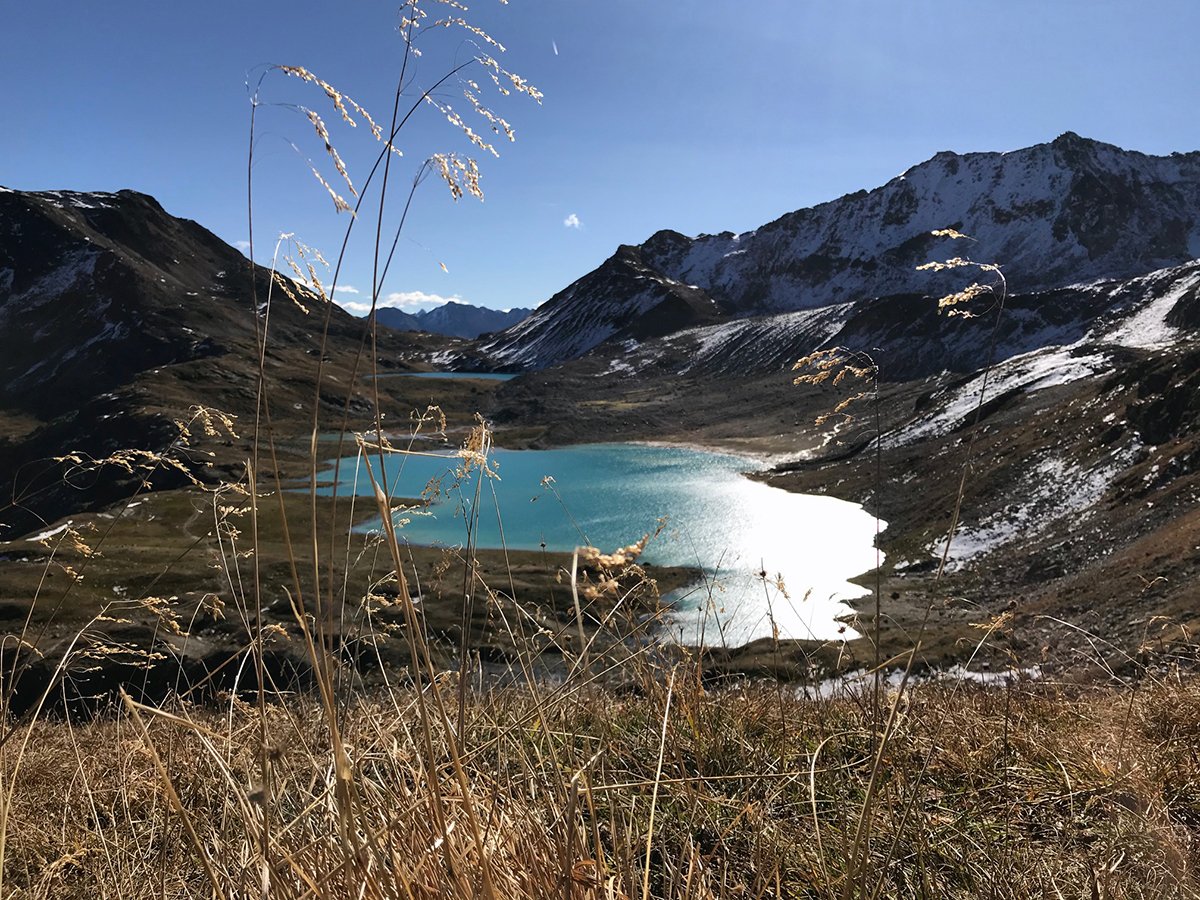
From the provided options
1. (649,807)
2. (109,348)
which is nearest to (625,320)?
(109,348)

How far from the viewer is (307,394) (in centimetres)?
12050

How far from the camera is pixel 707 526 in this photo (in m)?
46.8

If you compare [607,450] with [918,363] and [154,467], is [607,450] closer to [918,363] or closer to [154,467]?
[918,363]

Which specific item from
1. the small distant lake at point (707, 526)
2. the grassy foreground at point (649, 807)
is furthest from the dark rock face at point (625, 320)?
the grassy foreground at point (649, 807)

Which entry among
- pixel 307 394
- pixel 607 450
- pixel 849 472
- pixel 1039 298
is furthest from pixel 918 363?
pixel 307 394

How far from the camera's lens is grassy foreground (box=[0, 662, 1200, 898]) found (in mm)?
1545

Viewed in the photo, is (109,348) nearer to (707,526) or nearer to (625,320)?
(625,320)

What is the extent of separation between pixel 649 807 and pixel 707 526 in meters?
44.9

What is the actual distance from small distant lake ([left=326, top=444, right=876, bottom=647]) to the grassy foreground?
21.2 meters

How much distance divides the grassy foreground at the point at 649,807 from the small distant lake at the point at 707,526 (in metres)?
21.2

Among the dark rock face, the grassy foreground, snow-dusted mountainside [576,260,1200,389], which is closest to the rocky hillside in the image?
the dark rock face

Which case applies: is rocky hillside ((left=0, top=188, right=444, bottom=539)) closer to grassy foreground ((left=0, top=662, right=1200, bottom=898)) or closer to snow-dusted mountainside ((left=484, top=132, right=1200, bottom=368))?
snow-dusted mountainside ((left=484, top=132, right=1200, bottom=368))

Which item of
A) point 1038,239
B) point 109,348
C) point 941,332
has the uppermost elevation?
point 1038,239

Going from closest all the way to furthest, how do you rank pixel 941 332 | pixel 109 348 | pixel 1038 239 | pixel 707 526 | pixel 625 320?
1. pixel 707 526
2. pixel 941 332
3. pixel 109 348
4. pixel 1038 239
5. pixel 625 320
